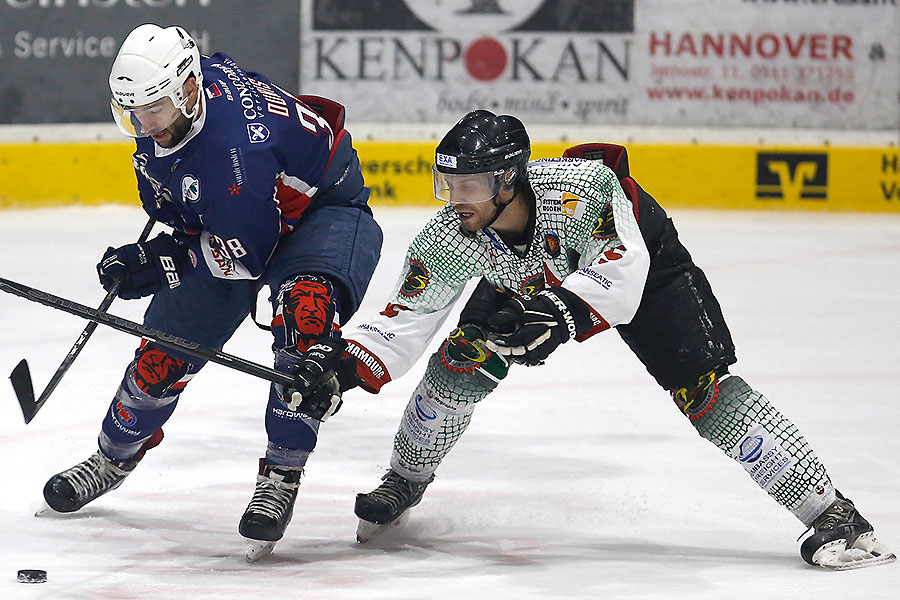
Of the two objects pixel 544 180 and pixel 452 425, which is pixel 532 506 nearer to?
pixel 452 425

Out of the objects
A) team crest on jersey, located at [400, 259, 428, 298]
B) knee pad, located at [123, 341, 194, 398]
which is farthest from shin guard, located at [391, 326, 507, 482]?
knee pad, located at [123, 341, 194, 398]

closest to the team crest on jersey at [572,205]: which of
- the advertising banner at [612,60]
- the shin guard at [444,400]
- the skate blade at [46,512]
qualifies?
the shin guard at [444,400]

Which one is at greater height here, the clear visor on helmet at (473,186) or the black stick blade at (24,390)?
the clear visor on helmet at (473,186)

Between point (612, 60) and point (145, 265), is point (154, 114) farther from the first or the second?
point (612, 60)

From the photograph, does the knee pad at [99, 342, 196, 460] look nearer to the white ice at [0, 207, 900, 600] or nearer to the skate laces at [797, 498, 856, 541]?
the white ice at [0, 207, 900, 600]

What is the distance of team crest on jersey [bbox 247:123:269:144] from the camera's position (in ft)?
9.78

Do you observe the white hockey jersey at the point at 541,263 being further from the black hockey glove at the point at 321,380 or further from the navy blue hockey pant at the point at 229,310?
the navy blue hockey pant at the point at 229,310

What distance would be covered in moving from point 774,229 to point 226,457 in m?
4.38

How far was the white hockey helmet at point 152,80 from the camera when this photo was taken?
9.42ft

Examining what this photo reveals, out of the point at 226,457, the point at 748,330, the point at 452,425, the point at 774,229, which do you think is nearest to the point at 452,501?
the point at 452,425

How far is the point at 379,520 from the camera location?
3.09 meters

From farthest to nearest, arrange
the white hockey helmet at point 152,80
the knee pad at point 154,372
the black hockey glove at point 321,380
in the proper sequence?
the knee pad at point 154,372 < the white hockey helmet at point 152,80 < the black hockey glove at point 321,380

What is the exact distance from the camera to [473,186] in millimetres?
2797

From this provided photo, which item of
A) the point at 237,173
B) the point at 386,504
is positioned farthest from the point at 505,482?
the point at 237,173
